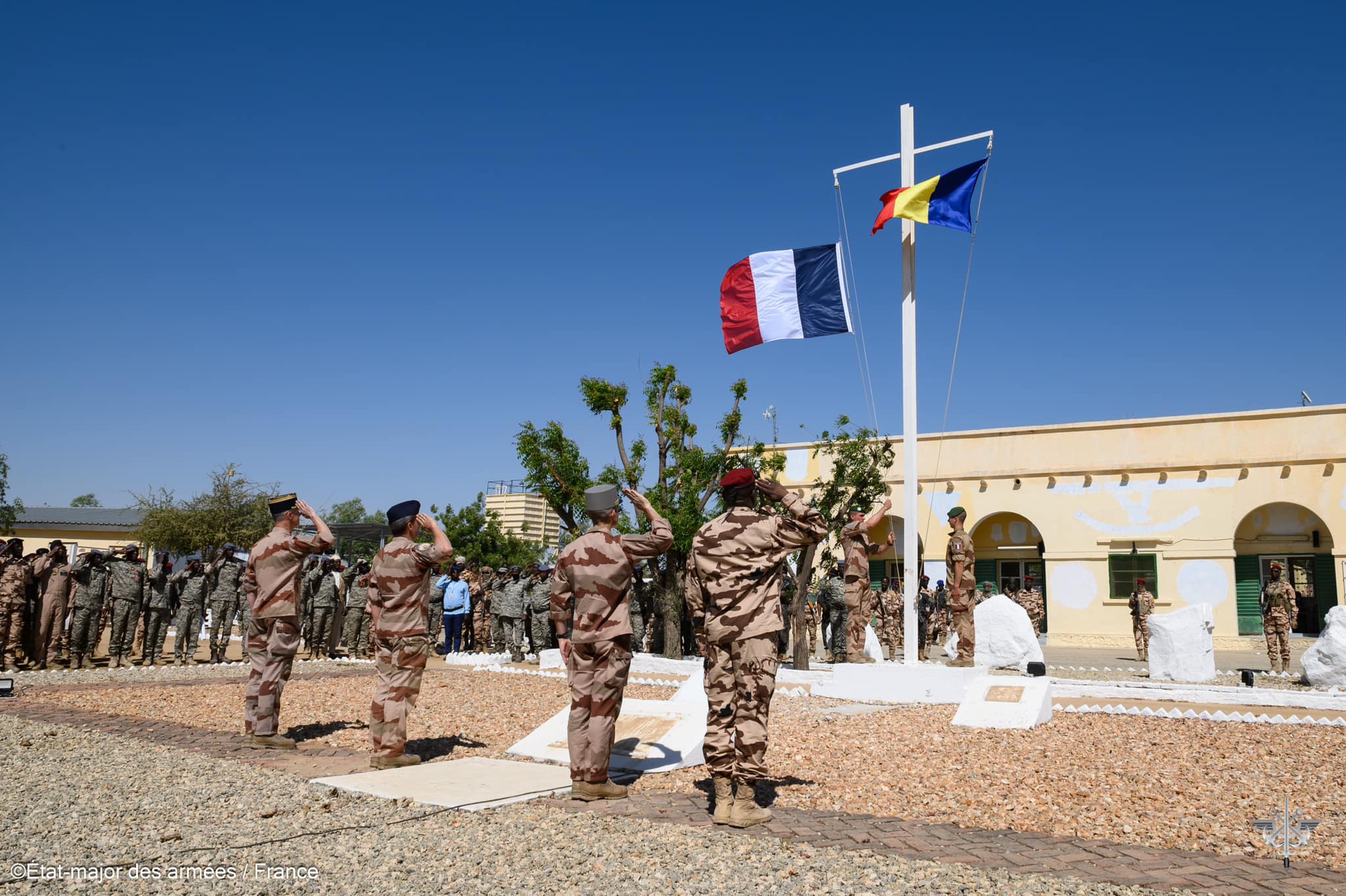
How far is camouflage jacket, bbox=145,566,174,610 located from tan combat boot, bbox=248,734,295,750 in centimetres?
924

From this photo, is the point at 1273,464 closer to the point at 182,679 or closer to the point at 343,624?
the point at 343,624

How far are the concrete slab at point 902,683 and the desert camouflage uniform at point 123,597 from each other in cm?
1122

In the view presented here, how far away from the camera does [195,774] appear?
247 inches

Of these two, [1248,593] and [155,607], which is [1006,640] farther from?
Answer: [155,607]

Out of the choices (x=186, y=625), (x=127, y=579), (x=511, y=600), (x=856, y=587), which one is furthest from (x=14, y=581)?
(x=856, y=587)

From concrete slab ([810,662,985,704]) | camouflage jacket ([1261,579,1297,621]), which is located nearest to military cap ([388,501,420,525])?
concrete slab ([810,662,985,704])

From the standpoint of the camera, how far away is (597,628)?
5.88 m

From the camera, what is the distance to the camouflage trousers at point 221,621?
15.7 meters

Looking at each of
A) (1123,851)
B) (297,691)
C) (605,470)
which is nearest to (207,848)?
(1123,851)

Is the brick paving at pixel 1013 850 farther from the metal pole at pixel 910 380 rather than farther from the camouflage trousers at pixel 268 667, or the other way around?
the metal pole at pixel 910 380

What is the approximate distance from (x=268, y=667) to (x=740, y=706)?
4.30 meters

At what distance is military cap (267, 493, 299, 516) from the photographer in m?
7.68

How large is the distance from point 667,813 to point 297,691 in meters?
7.65

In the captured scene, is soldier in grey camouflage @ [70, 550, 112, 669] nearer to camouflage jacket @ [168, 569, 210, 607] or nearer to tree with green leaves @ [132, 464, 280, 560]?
camouflage jacket @ [168, 569, 210, 607]
